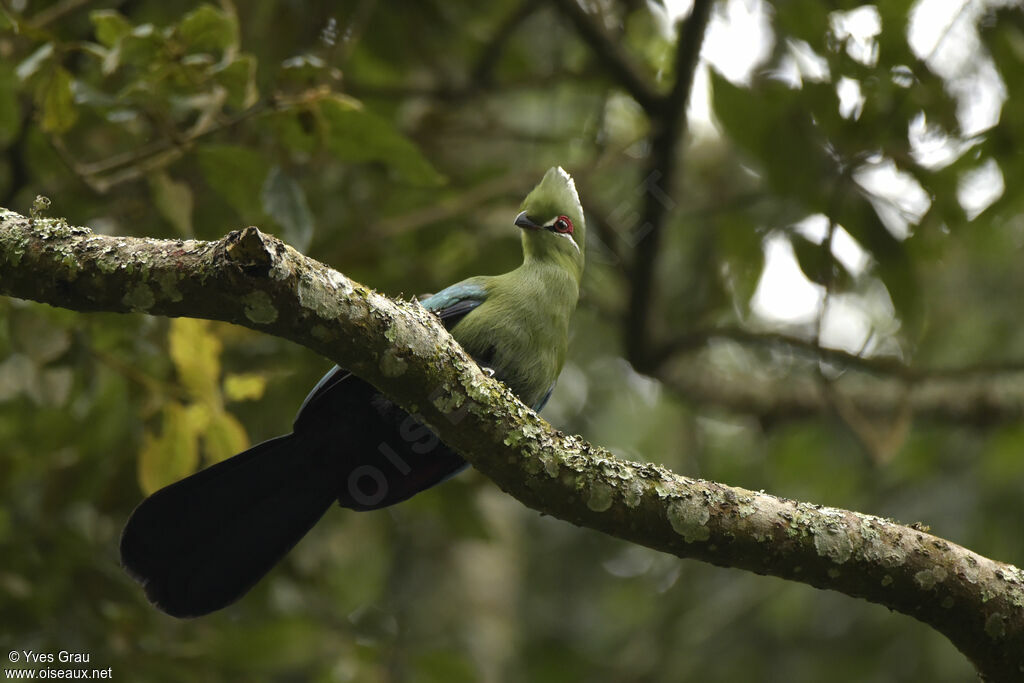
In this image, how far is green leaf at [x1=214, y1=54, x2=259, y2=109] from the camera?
2695mm

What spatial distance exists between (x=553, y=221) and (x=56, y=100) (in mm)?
1505

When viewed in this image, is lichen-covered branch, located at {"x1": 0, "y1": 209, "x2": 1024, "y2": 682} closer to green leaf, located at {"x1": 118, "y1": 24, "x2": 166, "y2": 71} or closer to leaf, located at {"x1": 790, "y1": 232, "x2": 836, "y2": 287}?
green leaf, located at {"x1": 118, "y1": 24, "x2": 166, "y2": 71}

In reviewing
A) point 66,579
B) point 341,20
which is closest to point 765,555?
point 66,579

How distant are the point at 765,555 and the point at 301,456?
1229 mm

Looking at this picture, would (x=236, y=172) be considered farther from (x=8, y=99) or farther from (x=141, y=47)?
(x=8, y=99)

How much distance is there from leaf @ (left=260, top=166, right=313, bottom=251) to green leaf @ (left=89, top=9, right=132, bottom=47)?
56cm

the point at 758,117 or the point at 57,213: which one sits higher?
the point at 758,117

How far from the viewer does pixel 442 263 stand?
417cm

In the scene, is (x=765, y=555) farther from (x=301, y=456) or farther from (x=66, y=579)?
(x=66, y=579)

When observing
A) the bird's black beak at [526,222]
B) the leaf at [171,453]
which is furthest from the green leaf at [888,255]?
the leaf at [171,453]

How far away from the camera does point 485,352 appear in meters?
2.55

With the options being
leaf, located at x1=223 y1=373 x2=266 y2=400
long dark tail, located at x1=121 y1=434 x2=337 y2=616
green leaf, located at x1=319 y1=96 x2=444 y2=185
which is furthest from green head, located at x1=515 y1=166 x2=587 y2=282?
leaf, located at x1=223 y1=373 x2=266 y2=400

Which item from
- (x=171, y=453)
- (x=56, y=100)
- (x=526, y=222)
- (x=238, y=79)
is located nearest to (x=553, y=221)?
(x=526, y=222)

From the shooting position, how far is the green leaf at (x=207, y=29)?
267cm
